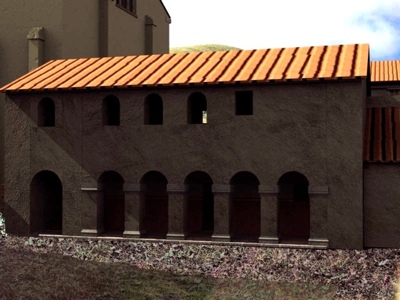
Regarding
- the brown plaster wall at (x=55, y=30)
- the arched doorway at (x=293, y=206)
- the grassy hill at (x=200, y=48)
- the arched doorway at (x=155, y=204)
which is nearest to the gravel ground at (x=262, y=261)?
the arched doorway at (x=155, y=204)

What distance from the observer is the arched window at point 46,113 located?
82.9ft

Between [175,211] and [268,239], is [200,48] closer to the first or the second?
[175,211]

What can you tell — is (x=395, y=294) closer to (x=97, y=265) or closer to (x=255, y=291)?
(x=255, y=291)

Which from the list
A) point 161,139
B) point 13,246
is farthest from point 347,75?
point 13,246

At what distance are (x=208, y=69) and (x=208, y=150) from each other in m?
3.37

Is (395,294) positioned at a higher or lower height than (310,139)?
lower

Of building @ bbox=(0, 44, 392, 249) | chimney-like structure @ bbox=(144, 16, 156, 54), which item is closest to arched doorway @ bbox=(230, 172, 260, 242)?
building @ bbox=(0, 44, 392, 249)

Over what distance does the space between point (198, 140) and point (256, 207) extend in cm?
364

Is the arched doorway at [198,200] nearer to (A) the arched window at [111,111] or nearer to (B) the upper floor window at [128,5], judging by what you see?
(A) the arched window at [111,111]

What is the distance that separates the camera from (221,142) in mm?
22484

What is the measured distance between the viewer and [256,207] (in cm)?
2394

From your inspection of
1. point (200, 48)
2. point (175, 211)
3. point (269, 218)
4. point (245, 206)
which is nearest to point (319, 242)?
point (269, 218)

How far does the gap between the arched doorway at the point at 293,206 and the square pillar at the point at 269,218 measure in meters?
1.51

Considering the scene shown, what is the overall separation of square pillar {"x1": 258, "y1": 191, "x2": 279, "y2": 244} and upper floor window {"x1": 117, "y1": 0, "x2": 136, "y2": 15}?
1923 centimetres
